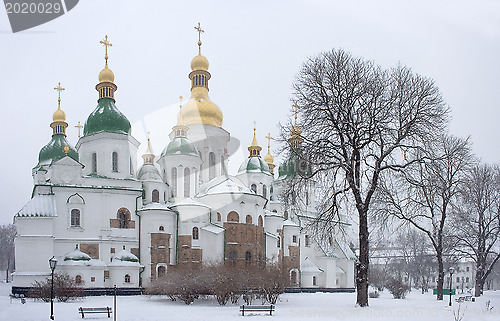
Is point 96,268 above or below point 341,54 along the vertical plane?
below

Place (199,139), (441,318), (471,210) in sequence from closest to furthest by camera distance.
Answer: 1. (441,318)
2. (471,210)
3. (199,139)

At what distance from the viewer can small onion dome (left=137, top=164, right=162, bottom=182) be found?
40688 millimetres

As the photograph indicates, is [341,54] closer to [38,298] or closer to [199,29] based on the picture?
[38,298]

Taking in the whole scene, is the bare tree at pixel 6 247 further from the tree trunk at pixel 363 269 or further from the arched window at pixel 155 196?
the tree trunk at pixel 363 269

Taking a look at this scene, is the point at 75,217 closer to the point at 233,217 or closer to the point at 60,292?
the point at 60,292

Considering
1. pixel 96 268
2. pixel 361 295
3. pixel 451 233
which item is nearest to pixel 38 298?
pixel 96 268

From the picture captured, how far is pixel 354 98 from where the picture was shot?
21.2m

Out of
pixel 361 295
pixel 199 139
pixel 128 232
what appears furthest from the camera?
pixel 199 139

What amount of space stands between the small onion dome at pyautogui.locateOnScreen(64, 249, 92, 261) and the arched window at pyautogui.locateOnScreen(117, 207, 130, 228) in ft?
11.2

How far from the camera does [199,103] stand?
156 feet

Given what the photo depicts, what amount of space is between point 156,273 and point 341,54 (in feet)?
72.7

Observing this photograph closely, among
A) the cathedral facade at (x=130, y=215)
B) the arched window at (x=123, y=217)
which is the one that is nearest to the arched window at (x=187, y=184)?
the cathedral facade at (x=130, y=215)

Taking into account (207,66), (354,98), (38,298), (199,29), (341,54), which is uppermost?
(199,29)

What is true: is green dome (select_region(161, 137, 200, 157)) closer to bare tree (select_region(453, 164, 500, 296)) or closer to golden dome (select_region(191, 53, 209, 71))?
golden dome (select_region(191, 53, 209, 71))
